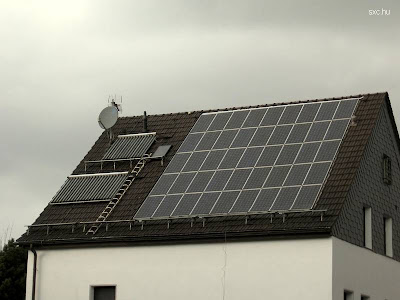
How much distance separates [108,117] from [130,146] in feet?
7.80

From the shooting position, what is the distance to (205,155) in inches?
1624

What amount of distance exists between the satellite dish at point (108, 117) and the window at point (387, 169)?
11.7 meters

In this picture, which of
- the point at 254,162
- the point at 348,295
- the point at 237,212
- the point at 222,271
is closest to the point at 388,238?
the point at 348,295

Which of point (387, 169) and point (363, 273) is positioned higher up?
point (387, 169)

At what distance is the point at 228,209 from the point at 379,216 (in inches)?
262

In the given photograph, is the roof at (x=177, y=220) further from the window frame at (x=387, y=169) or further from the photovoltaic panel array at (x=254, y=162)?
the window frame at (x=387, y=169)

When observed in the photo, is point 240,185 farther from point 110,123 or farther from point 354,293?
point 110,123

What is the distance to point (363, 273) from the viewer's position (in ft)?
125

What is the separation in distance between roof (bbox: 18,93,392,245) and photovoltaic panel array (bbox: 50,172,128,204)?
A: 299mm

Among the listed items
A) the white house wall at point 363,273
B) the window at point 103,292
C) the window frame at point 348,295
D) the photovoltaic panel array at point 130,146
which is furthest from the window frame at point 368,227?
the window at point 103,292

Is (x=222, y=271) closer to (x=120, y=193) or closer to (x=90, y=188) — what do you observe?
(x=120, y=193)

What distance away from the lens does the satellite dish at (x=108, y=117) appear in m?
45.7

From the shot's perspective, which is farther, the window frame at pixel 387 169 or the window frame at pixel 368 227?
the window frame at pixel 387 169

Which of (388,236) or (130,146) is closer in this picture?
(388,236)
